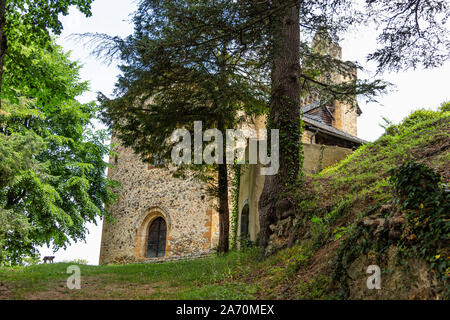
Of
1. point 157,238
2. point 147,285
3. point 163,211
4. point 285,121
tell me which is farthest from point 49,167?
point 285,121

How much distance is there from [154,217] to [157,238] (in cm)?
100

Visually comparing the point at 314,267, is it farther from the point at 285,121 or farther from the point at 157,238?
the point at 157,238

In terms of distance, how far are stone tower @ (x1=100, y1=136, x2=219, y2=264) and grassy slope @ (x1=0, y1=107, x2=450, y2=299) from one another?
806 cm

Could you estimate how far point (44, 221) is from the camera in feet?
47.5

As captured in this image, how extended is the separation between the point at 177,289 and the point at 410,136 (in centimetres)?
692

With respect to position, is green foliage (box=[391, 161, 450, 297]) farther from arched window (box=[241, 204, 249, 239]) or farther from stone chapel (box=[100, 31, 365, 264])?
stone chapel (box=[100, 31, 365, 264])

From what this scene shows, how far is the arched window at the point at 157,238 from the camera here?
18.2 meters

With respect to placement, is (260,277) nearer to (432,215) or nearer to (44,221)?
(432,215)

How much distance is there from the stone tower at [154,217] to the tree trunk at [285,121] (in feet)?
25.6

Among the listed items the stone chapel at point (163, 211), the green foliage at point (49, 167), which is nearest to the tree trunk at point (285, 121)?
the stone chapel at point (163, 211)

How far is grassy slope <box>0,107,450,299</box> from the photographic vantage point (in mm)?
4410

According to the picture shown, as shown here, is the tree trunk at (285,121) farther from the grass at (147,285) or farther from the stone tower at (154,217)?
the stone tower at (154,217)
